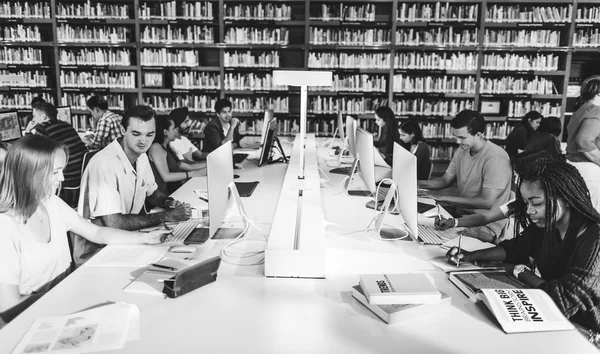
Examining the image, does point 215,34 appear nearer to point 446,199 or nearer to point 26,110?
point 26,110

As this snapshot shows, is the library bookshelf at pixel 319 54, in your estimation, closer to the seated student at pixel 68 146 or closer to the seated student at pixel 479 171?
the seated student at pixel 68 146

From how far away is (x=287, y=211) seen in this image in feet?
7.57

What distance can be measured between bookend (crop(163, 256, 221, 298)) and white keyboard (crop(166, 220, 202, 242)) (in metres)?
0.52

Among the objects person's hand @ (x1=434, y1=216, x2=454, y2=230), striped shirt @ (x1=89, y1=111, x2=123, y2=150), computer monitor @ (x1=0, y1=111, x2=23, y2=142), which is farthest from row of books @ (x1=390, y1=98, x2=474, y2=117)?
person's hand @ (x1=434, y1=216, x2=454, y2=230)

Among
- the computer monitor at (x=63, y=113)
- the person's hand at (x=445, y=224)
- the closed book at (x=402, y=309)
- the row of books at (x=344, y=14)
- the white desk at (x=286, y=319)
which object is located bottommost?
the white desk at (x=286, y=319)

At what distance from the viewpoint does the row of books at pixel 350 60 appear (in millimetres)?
7141

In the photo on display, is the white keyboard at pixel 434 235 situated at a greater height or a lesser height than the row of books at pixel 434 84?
lesser

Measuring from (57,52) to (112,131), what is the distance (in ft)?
8.90

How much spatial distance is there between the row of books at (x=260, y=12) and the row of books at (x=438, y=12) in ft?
5.40

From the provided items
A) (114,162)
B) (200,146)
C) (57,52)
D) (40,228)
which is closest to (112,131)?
(200,146)

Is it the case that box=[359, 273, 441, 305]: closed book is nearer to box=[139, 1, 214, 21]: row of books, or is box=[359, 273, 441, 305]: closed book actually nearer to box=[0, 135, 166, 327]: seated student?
box=[0, 135, 166, 327]: seated student

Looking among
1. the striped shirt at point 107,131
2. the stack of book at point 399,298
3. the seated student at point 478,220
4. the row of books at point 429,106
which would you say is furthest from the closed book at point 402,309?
the row of books at point 429,106

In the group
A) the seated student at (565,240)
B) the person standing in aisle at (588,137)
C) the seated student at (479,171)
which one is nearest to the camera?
the seated student at (565,240)

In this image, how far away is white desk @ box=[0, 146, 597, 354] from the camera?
141 cm
